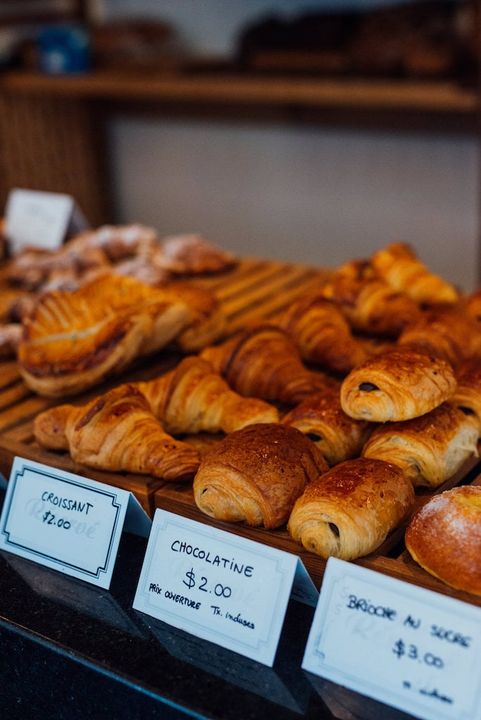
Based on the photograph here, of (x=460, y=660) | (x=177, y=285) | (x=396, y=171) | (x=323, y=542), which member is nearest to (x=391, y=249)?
(x=177, y=285)

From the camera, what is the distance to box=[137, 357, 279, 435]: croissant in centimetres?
141

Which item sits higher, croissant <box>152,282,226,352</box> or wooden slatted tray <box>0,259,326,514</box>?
croissant <box>152,282,226,352</box>

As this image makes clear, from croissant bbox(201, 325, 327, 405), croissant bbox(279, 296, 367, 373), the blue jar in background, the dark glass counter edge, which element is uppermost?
the blue jar in background

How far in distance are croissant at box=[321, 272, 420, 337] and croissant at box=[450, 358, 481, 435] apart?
13.7 inches

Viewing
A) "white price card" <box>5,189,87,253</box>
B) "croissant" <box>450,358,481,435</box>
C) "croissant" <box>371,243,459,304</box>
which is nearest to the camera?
"croissant" <box>450,358,481,435</box>

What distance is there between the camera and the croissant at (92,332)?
1.62 m

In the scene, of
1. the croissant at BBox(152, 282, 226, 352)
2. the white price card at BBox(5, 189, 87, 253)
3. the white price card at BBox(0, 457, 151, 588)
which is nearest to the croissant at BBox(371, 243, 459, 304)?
the croissant at BBox(152, 282, 226, 352)

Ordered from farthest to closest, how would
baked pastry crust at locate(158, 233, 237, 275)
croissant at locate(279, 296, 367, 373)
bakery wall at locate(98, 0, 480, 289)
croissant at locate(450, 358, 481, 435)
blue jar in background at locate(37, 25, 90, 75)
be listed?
blue jar in background at locate(37, 25, 90, 75) → bakery wall at locate(98, 0, 480, 289) → baked pastry crust at locate(158, 233, 237, 275) → croissant at locate(279, 296, 367, 373) → croissant at locate(450, 358, 481, 435)

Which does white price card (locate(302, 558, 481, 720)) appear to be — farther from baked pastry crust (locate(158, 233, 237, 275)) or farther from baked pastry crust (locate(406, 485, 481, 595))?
baked pastry crust (locate(158, 233, 237, 275))

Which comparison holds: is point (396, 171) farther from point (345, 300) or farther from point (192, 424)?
point (192, 424)

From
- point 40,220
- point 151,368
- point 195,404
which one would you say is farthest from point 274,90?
point 195,404

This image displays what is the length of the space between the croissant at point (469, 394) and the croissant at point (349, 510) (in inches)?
9.2

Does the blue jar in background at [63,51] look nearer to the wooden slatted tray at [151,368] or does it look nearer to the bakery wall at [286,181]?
the bakery wall at [286,181]

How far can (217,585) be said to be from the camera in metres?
1.08
